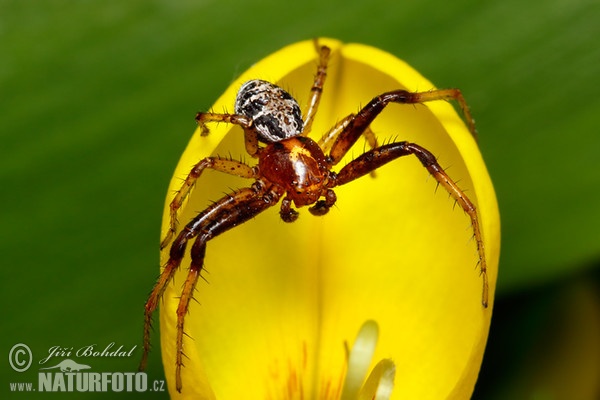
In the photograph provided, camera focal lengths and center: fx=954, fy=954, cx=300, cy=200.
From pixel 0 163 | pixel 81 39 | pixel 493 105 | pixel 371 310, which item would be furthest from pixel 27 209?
pixel 493 105

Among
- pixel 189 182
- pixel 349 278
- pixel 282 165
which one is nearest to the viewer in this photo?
pixel 189 182

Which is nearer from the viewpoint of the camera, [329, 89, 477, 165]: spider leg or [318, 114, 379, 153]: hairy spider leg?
[329, 89, 477, 165]: spider leg

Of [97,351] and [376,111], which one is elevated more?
[376,111]

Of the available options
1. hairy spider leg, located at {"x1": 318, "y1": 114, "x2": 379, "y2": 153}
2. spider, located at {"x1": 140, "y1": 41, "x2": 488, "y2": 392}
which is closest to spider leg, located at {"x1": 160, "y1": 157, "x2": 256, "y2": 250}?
spider, located at {"x1": 140, "y1": 41, "x2": 488, "y2": 392}

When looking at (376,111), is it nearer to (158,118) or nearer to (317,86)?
(317,86)

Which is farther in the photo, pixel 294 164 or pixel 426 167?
pixel 294 164

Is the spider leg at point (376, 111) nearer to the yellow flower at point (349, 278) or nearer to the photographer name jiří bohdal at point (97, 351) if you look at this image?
the yellow flower at point (349, 278)

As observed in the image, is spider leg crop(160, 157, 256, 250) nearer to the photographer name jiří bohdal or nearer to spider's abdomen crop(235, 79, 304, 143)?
spider's abdomen crop(235, 79, 304, 143)

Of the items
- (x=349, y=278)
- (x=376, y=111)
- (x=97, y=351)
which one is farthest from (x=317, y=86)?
(x=97, y=351)
